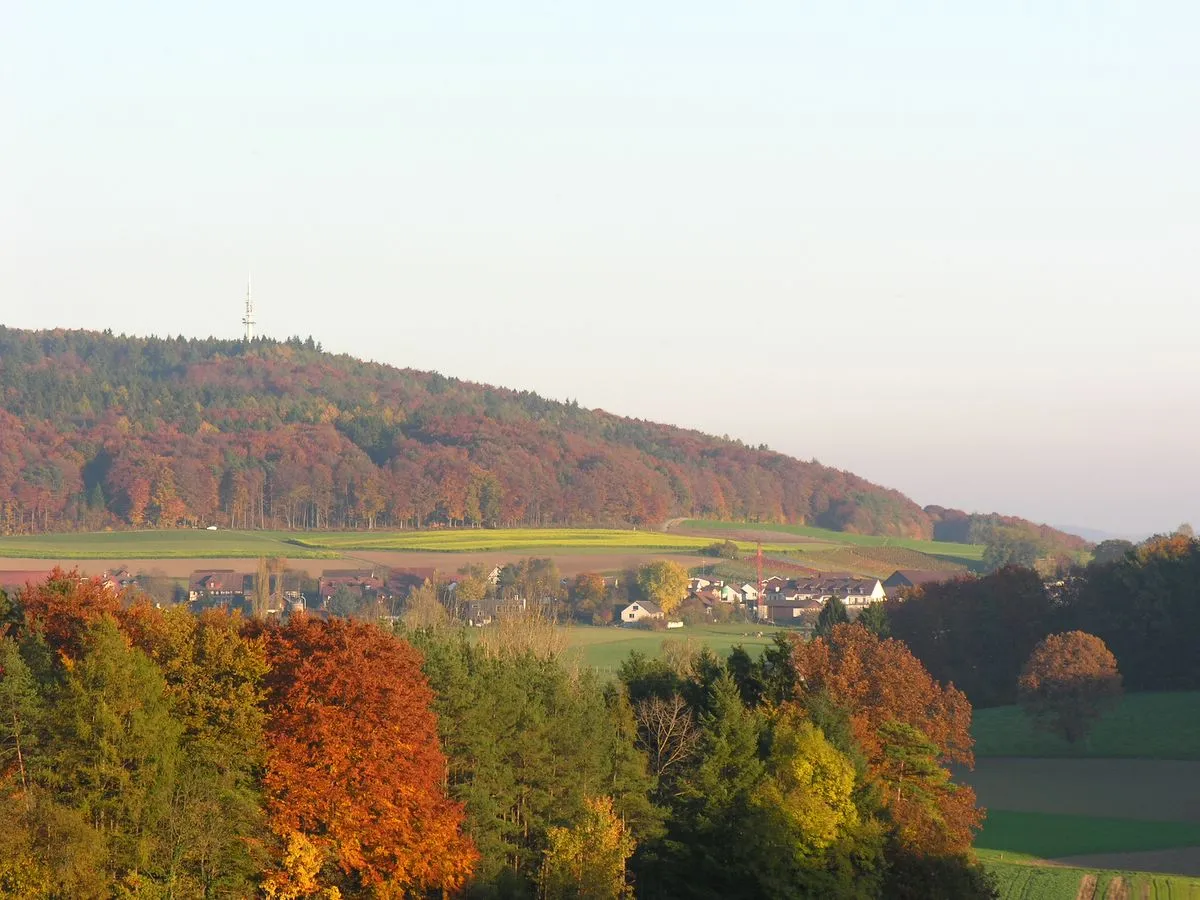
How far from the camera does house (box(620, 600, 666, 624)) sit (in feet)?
462

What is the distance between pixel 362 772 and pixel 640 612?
100.0 m

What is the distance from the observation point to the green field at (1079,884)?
51812mm

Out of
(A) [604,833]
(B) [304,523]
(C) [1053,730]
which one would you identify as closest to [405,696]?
(A) [604,833]

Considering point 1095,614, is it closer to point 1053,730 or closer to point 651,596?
point 1053,730

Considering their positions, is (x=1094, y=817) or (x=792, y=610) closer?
(x=1094, y=817)

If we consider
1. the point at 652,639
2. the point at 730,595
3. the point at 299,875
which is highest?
the point at 730,595

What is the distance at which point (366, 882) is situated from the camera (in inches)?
1633

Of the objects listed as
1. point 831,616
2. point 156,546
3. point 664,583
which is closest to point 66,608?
point 831,616

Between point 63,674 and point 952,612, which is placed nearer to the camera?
point 63,674

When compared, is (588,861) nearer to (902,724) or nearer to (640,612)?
(902,724)

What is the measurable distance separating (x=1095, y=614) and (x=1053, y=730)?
1757cm

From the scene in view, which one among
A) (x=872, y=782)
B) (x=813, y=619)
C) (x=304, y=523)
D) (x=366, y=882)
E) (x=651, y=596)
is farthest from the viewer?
(x=304, y=523)

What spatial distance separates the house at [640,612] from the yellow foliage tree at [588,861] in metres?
95.4

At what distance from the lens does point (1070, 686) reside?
8256cm
